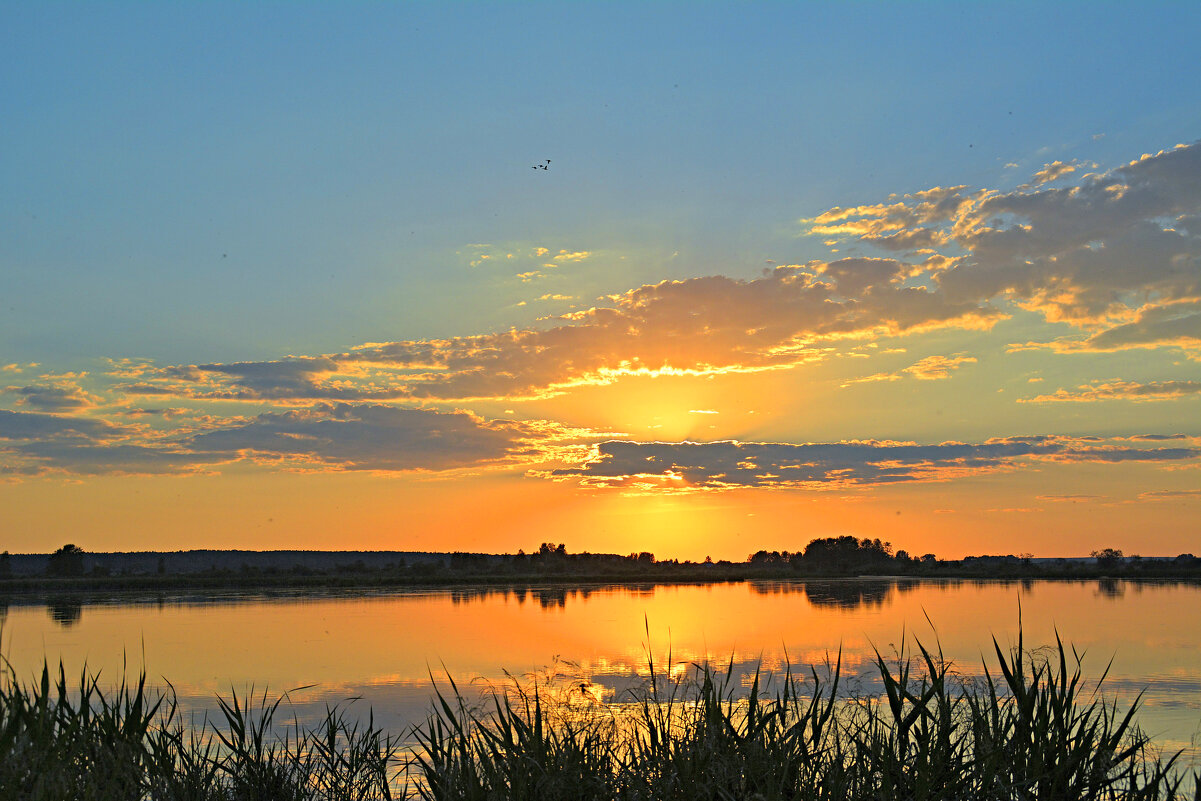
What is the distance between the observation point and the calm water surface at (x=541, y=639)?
14938 millimetres

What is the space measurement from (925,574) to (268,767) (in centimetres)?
7492

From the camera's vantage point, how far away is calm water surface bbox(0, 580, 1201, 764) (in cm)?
1494

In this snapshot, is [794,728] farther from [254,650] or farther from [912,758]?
[254,650]

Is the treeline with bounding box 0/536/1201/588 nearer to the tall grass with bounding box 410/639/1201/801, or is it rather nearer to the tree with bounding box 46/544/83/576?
the tree with bounding box 46/544/83/576

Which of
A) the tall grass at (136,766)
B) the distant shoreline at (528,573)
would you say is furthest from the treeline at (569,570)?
the tall grass at (136,766)

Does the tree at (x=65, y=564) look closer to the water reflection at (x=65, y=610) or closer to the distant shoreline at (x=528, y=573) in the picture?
the distant shoreline at (x=528, y=573)

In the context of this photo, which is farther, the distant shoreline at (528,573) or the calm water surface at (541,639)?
the distant shoreline at (528,573)

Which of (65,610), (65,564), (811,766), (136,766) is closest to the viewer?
(811,766)

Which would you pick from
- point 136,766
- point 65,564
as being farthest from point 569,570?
point 136,766

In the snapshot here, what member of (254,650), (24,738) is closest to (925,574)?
(254,650)

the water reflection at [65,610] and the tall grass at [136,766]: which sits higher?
Answer: the tall grass at [136,766]

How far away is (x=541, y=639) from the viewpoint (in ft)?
75.5

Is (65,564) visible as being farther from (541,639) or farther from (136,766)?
(136,766)

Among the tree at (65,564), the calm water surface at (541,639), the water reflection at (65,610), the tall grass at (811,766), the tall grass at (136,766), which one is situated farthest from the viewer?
the tree at (65,564)
